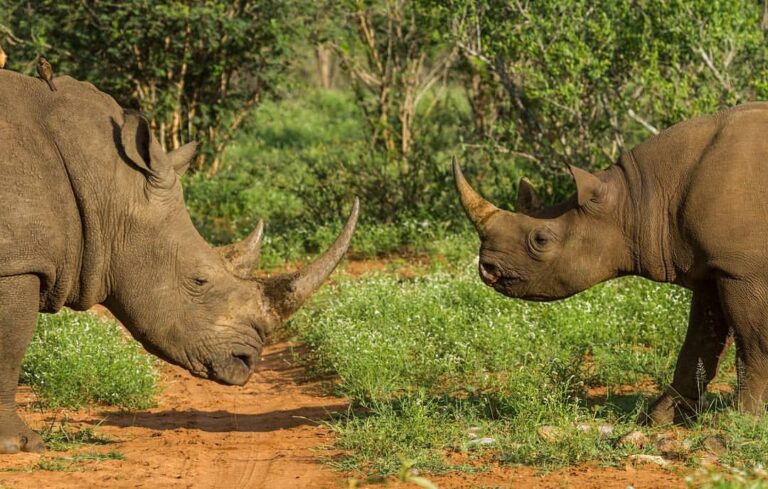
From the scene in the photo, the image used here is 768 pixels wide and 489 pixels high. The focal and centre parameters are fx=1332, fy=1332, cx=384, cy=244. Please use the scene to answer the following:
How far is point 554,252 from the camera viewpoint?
7398 mm

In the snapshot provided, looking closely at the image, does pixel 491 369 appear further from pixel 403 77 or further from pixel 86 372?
pixel 403 77

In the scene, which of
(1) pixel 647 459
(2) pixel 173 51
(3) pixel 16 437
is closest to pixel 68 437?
(3) pixel 16 437

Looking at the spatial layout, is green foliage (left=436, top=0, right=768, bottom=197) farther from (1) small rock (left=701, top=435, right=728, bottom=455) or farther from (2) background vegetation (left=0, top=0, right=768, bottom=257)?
(1) small rock (left=701, top=435, right=728, bottom=455)

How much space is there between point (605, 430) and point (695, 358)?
83 centimetres

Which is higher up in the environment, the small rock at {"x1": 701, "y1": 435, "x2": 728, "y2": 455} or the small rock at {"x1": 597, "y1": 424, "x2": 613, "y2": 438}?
the small rock at {"x1": 701, "y1": 435, "x2": 728, "y2": 455}

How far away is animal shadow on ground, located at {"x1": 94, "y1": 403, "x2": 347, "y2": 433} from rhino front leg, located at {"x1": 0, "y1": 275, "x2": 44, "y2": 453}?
1244 mm

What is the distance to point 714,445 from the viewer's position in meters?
6.54

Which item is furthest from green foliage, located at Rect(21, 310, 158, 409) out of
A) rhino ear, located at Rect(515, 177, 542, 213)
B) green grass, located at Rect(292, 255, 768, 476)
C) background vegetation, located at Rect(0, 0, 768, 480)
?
rhino ear, located at Rect(515, 177, 542, 213)

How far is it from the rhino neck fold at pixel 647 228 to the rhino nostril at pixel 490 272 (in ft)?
2.48

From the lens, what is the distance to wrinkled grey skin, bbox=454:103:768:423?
680 centimetres

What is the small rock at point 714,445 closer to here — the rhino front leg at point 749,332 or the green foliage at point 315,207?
the rhino front leg at point 749,332

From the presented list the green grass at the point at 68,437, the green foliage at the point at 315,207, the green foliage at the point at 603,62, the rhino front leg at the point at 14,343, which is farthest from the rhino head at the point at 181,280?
the green foliage at the point at 315,207

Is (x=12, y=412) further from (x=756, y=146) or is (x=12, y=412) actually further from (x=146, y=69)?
(x=146, y=69)

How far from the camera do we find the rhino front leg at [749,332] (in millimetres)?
6773
